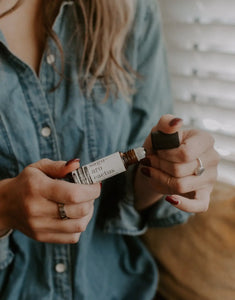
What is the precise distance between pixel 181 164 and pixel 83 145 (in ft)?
0.68

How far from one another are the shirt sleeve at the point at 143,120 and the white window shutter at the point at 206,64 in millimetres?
96

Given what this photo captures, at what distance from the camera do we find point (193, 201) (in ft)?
1.55

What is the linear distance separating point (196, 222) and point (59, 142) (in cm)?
33

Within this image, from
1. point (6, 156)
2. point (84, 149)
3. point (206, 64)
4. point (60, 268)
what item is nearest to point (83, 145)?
point (84, 149)

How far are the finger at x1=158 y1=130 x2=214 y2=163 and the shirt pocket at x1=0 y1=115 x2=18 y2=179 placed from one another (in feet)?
0.83

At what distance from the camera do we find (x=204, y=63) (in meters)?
0.73

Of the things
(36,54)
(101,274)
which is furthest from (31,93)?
(101,274)

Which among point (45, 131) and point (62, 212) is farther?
point (45, 131)

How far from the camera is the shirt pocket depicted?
0.52 m

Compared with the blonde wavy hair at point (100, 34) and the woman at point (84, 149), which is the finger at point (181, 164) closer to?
the woman at point (84, 149)

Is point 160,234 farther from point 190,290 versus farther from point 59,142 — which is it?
point 59,142

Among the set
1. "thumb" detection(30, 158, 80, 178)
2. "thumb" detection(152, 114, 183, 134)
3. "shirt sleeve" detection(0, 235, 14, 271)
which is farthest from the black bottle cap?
"shirt sleeve" detection(0, 235, 14, 271)

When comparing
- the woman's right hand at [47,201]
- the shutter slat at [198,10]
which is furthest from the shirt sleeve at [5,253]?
the shutter slat at [198,10]

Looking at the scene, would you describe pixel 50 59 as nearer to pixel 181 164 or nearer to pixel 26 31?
pixel 26 31
